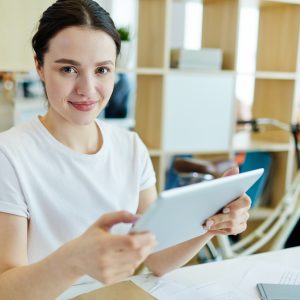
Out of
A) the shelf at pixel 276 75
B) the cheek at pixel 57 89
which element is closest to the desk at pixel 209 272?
the cheek at pixel 57 89

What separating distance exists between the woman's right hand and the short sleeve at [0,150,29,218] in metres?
0.32

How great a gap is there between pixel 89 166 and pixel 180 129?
128 cm

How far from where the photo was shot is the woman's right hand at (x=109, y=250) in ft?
2.64

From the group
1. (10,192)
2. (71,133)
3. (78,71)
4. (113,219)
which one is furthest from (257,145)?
A: (113,219)

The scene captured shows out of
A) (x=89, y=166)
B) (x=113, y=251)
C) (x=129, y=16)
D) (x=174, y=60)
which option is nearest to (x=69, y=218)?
(x=89, y=166)

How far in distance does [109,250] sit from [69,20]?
2.01 ft

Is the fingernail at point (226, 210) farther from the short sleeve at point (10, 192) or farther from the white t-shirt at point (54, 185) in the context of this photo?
the short sleeve at point (10, 192)

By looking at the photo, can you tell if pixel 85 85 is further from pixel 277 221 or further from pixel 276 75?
pixel 277 221

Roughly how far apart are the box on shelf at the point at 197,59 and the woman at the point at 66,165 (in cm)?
125

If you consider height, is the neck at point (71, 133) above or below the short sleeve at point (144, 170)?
above

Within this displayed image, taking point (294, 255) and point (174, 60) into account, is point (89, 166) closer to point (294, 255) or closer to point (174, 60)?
point (294, 255)

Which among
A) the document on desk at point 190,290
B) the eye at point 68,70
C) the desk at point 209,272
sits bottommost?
the desk at point 209,272

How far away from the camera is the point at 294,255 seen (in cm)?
147

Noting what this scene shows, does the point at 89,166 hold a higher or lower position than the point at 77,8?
lower
